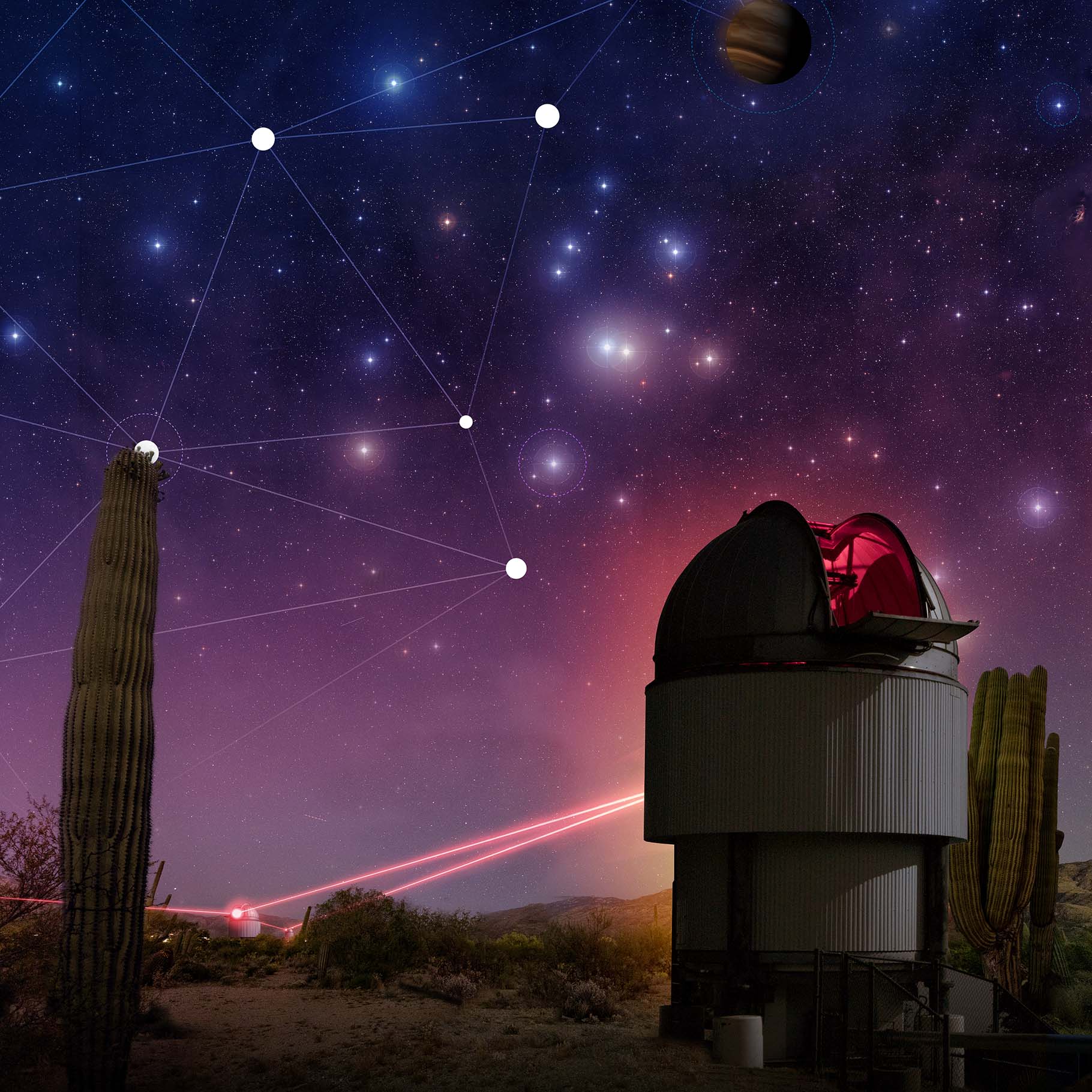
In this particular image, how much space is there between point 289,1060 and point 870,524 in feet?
38.4

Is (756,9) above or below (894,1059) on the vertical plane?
above

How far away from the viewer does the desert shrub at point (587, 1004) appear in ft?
64.4

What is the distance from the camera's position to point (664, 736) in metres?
17.7

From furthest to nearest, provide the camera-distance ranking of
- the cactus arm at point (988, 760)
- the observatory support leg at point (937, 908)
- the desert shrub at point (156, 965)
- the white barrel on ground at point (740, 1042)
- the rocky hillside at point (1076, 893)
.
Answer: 1. the rocky hillside at point (1076, 893)
2. the desert shrub at point (156, 965)
3. the cactus arm at point (988, 760)
4. the observatory support leg at point (937, 908)
5. the white barrel on ground at point (740, 1042)

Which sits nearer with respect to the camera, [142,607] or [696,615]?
→ [142,607]

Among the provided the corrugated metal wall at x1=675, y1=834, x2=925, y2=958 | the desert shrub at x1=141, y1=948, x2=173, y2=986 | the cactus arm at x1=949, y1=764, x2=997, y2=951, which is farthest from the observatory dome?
the desert shrub at x1=141, y1=948, x2=173, y2=986

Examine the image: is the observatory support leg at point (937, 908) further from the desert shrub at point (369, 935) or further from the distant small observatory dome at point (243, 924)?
the distant small observatory dome at point (243, 924)

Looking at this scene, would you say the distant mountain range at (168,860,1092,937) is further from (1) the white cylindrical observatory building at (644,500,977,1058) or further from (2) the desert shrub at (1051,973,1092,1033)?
(1) the white cylindrical observatory building at (644,500,977,1058)

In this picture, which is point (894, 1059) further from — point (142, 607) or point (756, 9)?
point (756, 9)

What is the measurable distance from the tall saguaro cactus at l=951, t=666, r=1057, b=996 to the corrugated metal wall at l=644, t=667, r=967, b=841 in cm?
565

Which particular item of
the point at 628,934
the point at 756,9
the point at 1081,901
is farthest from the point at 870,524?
the point at 1081,901

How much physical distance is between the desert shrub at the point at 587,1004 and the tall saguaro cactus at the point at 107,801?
30.1ft

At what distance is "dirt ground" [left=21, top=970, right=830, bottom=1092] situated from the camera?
13.3m

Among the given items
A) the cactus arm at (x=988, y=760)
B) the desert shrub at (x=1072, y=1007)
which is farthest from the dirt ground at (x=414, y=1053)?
the desert shrub at (x=1072, y=1007)
